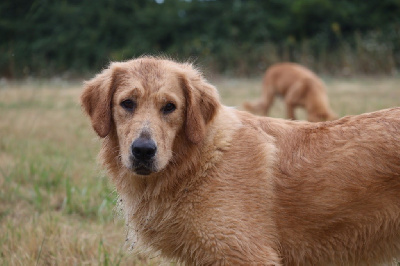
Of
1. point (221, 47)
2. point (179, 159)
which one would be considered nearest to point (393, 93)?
point (179, 159)

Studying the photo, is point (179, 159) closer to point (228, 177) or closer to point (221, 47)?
point (228, 177)

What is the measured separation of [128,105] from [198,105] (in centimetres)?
52

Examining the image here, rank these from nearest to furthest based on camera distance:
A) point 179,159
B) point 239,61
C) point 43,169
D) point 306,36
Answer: point 179,159
point 43,169
point 239,61
point 306,36

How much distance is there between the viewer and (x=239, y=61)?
25656 mm

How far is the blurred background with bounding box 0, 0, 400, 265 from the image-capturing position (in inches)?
177

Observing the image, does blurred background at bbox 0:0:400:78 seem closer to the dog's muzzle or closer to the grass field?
the grass field

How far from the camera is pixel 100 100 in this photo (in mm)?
3527

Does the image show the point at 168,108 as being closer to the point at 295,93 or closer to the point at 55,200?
the point at 55,200

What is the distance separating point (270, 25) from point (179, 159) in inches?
1041

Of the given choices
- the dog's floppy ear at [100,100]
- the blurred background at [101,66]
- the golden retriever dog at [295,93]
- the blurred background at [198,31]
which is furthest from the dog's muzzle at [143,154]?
the blurred background at [198,31]

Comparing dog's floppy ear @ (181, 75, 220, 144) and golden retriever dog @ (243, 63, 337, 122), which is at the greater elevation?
dog's floppy ear @ (181, 75, 220, 144)

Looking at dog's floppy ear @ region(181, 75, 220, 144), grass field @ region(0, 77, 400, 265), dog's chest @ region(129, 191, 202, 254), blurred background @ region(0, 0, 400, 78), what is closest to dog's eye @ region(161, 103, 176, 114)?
dog's floppy ear @ region(181, 75, 220, 144)

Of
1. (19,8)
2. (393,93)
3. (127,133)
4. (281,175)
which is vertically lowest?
(393,93)

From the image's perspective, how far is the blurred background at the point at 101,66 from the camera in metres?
4.50
